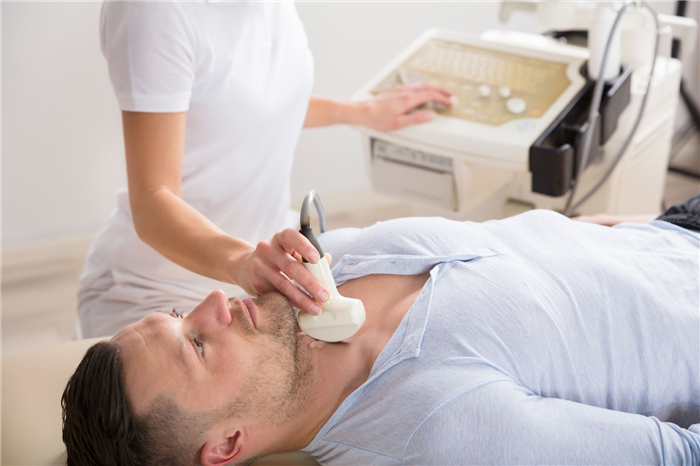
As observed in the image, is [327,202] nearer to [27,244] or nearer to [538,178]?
[27,244]

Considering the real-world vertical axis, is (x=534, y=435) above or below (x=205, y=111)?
below

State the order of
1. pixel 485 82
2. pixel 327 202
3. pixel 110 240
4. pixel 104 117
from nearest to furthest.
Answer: pixel 110 240 → pixel 485 82 → pixel 104 117 → pixel 327 202

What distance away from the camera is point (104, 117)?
91.8 inches

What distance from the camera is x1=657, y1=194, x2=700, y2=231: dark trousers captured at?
1391 mm

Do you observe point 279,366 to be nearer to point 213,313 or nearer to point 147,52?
point 213,313

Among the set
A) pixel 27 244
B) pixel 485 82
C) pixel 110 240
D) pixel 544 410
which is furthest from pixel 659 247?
pixel 27 244

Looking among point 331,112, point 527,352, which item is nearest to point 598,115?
point 331,112

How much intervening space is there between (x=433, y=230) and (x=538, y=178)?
1.49 feet

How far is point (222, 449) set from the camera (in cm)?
110

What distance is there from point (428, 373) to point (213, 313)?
36cm

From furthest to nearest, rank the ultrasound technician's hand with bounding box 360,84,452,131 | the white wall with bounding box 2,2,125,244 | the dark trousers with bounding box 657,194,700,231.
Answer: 1. the white wall with bounding box 2,2,125,244
2. the ultrasound technician's hand with bounding box 360,84,452,131
3. the dark trousers with bounding box 657,194,700,231

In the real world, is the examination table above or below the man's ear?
below

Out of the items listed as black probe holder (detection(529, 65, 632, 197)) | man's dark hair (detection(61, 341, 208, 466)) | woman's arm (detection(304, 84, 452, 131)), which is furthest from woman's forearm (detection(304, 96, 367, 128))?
man's dark hair (detection(61, 341, 208, 466))

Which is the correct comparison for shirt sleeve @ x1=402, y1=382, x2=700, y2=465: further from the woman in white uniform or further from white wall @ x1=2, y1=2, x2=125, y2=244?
white wall @ x1=2, y1=2, x2=125, y2=244
